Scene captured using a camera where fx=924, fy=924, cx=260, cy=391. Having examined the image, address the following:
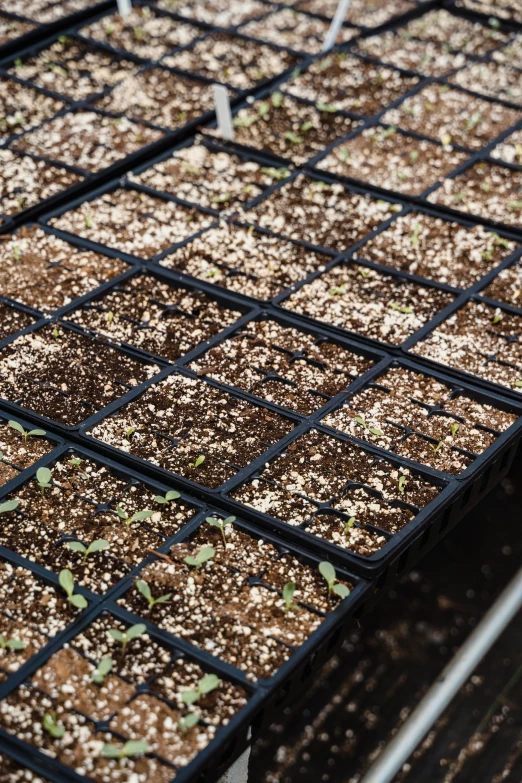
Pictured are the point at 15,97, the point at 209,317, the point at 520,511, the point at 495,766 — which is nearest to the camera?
the point at 209,317

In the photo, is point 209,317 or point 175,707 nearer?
A: point 175,707

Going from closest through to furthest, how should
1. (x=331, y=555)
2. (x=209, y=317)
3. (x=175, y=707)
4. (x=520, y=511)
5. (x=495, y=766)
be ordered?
(x=175, y=707) → (x=331, y=555) → (x=209, y=317) → (x=495, y=766) → (x=520, y=511)

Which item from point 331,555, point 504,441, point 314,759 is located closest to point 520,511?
point 314,759

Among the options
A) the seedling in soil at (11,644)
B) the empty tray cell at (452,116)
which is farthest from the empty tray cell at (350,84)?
the seedling in soil at (11,644)

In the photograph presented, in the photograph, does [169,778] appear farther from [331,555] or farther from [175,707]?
[331,555]

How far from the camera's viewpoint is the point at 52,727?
1.53 meters

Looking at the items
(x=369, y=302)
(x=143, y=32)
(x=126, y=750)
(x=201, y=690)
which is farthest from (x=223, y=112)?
(x=126, y=750)

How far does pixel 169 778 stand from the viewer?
149 cm

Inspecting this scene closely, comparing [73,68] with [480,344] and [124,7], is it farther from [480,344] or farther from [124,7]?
[480,344]

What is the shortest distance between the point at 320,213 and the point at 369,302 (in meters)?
0.49

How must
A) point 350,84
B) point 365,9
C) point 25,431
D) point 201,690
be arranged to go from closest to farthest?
point 201,690, point 25,431, point 350,84, point 365,9

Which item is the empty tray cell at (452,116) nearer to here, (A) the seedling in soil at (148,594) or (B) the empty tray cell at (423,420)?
(B) the empty tray cell at (423,420)

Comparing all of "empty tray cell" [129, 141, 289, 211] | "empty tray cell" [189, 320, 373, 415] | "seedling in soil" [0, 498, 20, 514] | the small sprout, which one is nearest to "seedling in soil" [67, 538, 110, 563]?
"seedling in soil" [0, 498, 20, 514]

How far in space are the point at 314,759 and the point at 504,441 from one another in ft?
4.88
